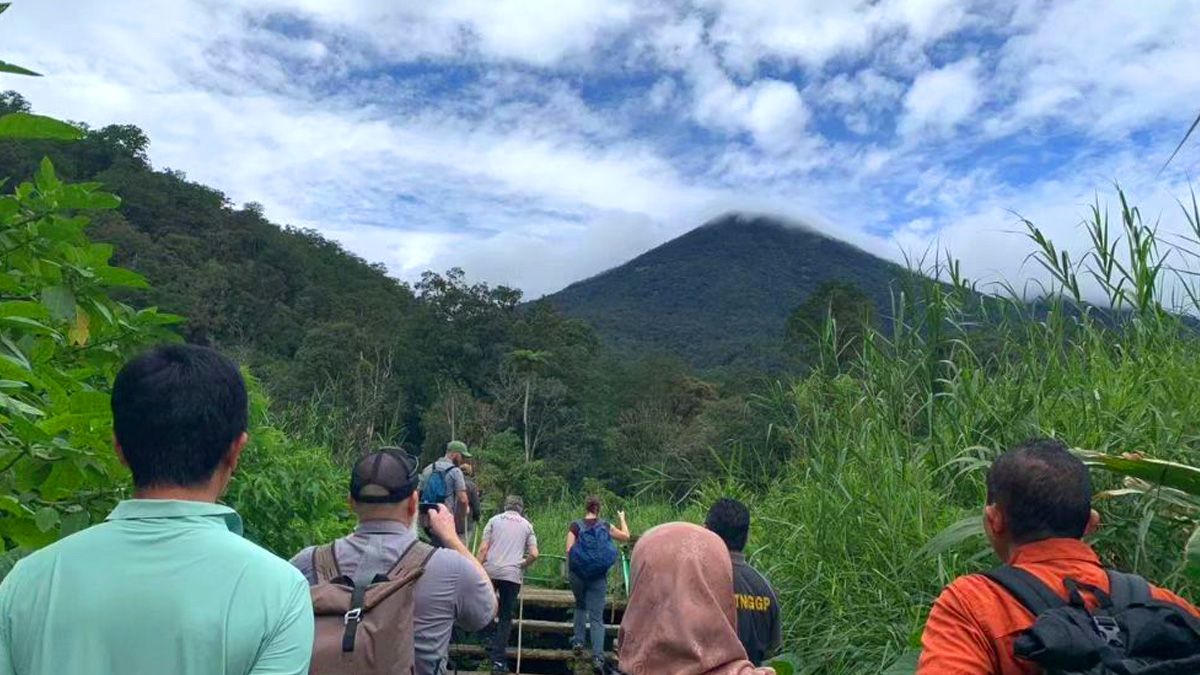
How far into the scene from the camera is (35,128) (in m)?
1.56

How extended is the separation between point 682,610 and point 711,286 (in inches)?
3473

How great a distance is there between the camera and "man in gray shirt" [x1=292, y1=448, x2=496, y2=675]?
2389mm

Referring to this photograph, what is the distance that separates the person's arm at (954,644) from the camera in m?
1.58

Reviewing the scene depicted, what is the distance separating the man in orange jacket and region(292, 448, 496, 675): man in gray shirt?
1189 millimetres

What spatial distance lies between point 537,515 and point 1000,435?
31.8ft

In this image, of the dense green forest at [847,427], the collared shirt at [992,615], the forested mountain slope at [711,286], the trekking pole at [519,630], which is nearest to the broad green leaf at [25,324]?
the dense green forest at [847,427]

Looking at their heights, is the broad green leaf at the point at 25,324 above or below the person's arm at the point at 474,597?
above

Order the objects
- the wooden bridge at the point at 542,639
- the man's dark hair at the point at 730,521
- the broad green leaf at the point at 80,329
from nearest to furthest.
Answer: the broad green leaf at the point at 80,329
the man's dark hair at the point at 730,521
the wooden bridge at the point at 542,639

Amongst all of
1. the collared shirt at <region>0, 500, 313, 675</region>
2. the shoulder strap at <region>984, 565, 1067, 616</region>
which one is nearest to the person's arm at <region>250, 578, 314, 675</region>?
the collared shirt at <region>0, 500, 313, 675</region>

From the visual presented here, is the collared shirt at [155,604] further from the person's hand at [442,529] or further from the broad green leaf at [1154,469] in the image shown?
the broad green leaf at [1154,469]

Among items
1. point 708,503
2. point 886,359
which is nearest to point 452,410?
point 708,503

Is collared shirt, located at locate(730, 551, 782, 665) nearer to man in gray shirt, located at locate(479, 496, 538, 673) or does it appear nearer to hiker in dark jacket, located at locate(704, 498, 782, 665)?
hiker in dark jacket, located at locate(704, 498, 782, 665)

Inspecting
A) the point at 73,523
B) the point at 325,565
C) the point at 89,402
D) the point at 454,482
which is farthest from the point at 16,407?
the point at 454,482

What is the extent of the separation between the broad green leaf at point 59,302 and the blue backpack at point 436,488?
6.05m
